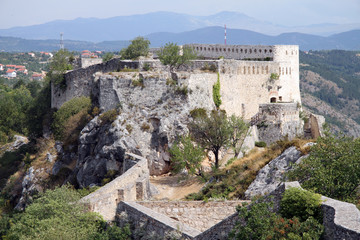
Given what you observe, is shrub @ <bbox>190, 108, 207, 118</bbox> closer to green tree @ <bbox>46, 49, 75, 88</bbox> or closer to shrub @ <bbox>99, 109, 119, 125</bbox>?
shrub @ <bbox>99, 109, 119, 125</bbox>

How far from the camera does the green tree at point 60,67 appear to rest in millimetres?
44156

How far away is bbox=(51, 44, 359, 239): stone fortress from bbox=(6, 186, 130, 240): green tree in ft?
2.10

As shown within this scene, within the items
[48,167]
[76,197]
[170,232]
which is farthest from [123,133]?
[170,232]

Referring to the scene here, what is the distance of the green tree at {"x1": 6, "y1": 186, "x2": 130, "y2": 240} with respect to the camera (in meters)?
→ 16.3

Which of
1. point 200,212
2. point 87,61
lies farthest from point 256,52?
point 200,212

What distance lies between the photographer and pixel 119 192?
19.8m

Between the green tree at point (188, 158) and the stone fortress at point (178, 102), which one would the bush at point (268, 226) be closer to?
the stone fortress at point (178, 102)

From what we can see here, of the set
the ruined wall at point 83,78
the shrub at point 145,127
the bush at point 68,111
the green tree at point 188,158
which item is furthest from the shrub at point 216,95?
the bush at point 68,111

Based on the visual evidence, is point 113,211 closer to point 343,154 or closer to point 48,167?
point 343,154

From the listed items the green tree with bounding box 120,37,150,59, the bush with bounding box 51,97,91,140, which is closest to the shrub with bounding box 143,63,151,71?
the bush with bounding box 51,97,91,140

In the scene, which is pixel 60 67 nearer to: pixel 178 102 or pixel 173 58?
pixel 173 58

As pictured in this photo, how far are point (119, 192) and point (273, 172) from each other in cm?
567

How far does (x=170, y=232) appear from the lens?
14742 mm

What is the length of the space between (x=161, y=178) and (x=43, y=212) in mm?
12817
